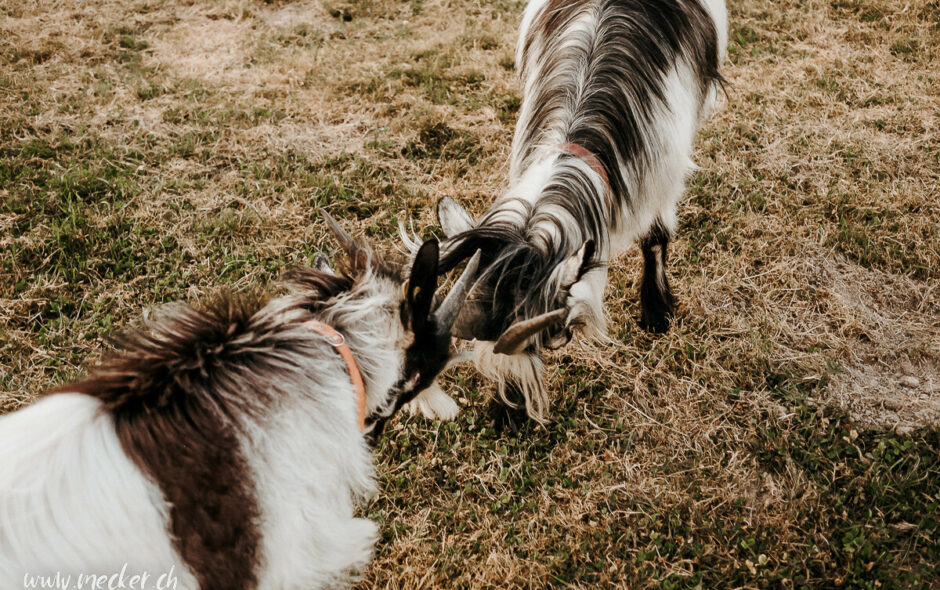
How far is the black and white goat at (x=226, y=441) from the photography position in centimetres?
138

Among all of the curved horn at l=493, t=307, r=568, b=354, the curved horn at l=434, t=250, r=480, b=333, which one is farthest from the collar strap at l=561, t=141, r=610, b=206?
the curved horn at l=434, t=250, r=480, b=333

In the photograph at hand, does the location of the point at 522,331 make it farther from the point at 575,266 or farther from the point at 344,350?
the point at 344,350

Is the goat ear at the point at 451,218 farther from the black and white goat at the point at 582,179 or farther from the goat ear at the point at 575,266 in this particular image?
the goat ear at the point at 575,266

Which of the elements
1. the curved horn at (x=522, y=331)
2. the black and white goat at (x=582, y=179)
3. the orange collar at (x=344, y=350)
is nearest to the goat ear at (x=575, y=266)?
the black and white goat at (x=582, y=179)

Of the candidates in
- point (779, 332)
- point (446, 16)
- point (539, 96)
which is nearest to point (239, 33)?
point (446, 16)

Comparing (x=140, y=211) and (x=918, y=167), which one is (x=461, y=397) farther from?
(x=918, y=167)

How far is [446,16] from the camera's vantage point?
5887 millimetres

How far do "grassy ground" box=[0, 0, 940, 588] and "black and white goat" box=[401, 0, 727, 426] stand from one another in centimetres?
47

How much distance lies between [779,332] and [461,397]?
1.84m

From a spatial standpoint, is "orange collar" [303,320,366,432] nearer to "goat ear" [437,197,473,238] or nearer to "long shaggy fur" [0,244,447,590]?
"long shaggy fur" [0,244,447,590]

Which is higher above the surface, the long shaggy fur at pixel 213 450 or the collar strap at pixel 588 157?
the collar strap at pixel 588 157

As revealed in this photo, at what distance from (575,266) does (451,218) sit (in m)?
0.63

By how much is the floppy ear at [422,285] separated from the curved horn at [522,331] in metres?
0.34

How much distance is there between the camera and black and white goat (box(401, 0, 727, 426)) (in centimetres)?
229
